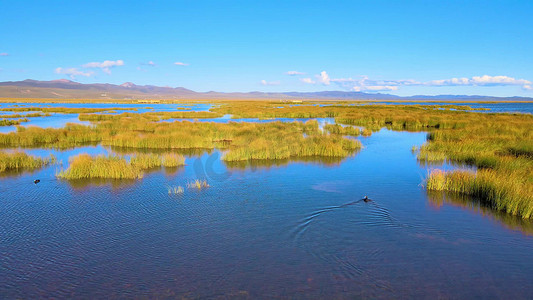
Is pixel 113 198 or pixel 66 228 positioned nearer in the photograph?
pixel 66 228

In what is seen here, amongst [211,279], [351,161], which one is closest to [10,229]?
[211,279]

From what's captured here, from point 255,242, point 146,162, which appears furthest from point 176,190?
point 255,242

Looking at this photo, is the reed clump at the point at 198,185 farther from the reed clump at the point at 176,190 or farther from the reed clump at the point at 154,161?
the reed clump at the point at 154,161

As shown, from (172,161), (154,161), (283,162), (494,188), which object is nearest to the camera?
(494,188)

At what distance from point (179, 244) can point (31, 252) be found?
330cm

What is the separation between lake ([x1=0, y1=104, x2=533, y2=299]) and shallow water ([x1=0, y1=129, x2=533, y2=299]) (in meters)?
0.03

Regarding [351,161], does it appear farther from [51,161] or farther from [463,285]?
[51,161]

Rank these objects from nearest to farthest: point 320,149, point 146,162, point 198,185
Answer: point 198,185
point 146,162
point 320,149

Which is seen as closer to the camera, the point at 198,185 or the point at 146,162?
the point at 198,185

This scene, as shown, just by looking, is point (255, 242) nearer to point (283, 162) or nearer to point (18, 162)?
point (283, 162)

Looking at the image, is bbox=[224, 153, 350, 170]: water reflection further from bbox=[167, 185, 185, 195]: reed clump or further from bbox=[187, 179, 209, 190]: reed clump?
bbox=[167, 185, 185, 195]: reed clump

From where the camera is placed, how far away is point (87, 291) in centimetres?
635

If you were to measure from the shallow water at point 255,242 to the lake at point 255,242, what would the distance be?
3 centimetres

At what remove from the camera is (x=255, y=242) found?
27.7 feet
